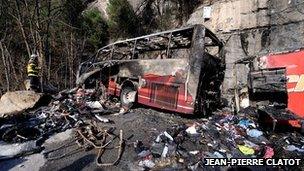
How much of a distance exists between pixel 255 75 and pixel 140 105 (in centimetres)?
363

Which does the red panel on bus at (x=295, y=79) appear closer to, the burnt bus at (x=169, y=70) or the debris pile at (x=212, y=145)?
the debris pile at (x=212, y=145)

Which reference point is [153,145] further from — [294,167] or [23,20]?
[23,20]

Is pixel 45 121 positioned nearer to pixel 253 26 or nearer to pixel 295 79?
pixel 295 79

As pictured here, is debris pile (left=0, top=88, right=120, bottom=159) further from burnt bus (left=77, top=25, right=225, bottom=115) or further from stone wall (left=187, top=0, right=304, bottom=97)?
stone wall (left=187, top=0, right=304, bottom=97)

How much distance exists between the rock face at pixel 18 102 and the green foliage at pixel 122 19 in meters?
10.9

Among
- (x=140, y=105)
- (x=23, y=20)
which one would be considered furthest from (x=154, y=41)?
(x=23, y=20)

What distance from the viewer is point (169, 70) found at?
9.05 meters

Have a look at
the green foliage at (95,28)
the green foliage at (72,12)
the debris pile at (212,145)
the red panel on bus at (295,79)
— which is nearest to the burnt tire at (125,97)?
the debris pile at (212,145)

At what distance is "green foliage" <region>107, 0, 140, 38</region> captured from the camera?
21.6 m

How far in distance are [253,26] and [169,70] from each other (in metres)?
5.76

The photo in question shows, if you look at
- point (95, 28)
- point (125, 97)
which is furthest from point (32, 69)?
point (95, 28)

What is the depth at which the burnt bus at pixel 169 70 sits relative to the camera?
859 centimetres

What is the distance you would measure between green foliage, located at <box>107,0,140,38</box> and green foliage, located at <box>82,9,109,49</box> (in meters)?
1.02

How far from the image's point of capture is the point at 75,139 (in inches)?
302
